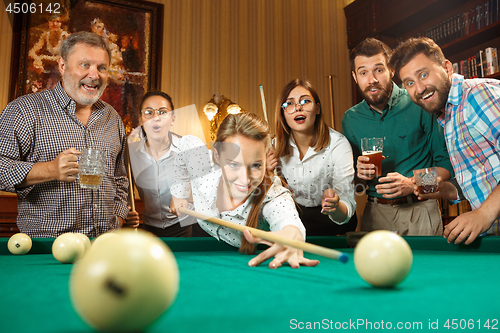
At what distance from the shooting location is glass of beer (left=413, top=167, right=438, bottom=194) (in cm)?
214

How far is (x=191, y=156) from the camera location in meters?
2.69

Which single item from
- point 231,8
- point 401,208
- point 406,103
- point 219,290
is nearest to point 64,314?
point 219,290

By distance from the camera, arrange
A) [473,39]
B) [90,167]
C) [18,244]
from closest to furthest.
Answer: [18,244]
[90,167]
[473,39]

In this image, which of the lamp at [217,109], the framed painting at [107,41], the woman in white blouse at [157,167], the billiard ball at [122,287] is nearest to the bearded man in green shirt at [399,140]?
the woman in white blouse at [157,167]

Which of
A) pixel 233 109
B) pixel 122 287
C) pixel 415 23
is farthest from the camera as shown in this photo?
pixel 233 109

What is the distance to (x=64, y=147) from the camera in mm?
2367

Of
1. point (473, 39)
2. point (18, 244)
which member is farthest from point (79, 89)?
point (473, 39)

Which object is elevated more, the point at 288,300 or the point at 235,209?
the point at 235,209

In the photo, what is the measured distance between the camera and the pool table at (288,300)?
0.58 m

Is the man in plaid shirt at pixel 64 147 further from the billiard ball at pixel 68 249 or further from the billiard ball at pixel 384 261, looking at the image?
the billiard ball at pixel 384 261

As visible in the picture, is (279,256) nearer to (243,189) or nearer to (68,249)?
(243,189)

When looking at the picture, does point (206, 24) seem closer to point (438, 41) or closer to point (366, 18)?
point (366, 18)

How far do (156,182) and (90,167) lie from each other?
3.46 feet

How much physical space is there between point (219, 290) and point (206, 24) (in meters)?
4.73
